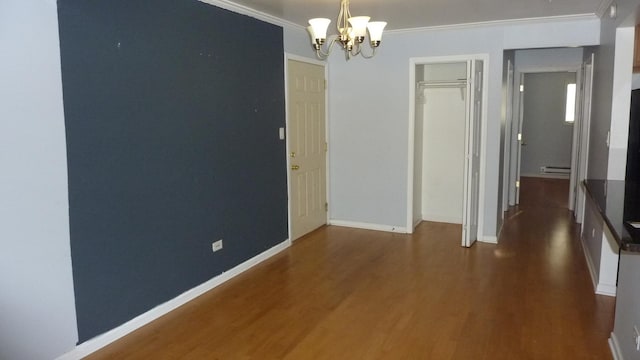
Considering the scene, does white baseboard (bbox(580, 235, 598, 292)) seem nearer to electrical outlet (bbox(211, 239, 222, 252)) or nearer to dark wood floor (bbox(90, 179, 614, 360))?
dark wood floor (bbox(90, 179, 614, 360))

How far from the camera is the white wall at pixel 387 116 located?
5.14 m

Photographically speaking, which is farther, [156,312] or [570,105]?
[570,105]

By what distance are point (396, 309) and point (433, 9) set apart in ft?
8.97

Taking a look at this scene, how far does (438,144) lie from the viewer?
6199 millimetres

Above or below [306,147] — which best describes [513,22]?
above

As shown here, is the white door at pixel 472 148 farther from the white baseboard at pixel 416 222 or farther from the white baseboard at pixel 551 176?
the white baseboard at pixel 551 176

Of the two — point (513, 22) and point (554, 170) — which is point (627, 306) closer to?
point (513, 22)

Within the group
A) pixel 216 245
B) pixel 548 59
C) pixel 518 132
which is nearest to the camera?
pixel 216 245

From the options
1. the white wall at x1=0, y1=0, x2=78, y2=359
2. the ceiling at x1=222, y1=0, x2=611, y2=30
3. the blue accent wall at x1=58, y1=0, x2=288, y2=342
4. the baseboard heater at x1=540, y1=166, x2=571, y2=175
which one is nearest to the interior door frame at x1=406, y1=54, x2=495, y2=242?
the ceiling at x1=222, y1=0, x2=611, y2=30

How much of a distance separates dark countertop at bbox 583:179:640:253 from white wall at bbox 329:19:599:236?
1.83 meters

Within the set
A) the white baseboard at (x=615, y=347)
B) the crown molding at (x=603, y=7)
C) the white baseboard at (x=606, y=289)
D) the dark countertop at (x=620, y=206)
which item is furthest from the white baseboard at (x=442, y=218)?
the white baseboard at (x=615, y=347)

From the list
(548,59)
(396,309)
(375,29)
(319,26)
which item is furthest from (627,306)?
(548,59)

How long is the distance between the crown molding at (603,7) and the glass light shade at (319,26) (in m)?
2.61

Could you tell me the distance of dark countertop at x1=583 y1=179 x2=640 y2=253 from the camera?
2.04 meters
